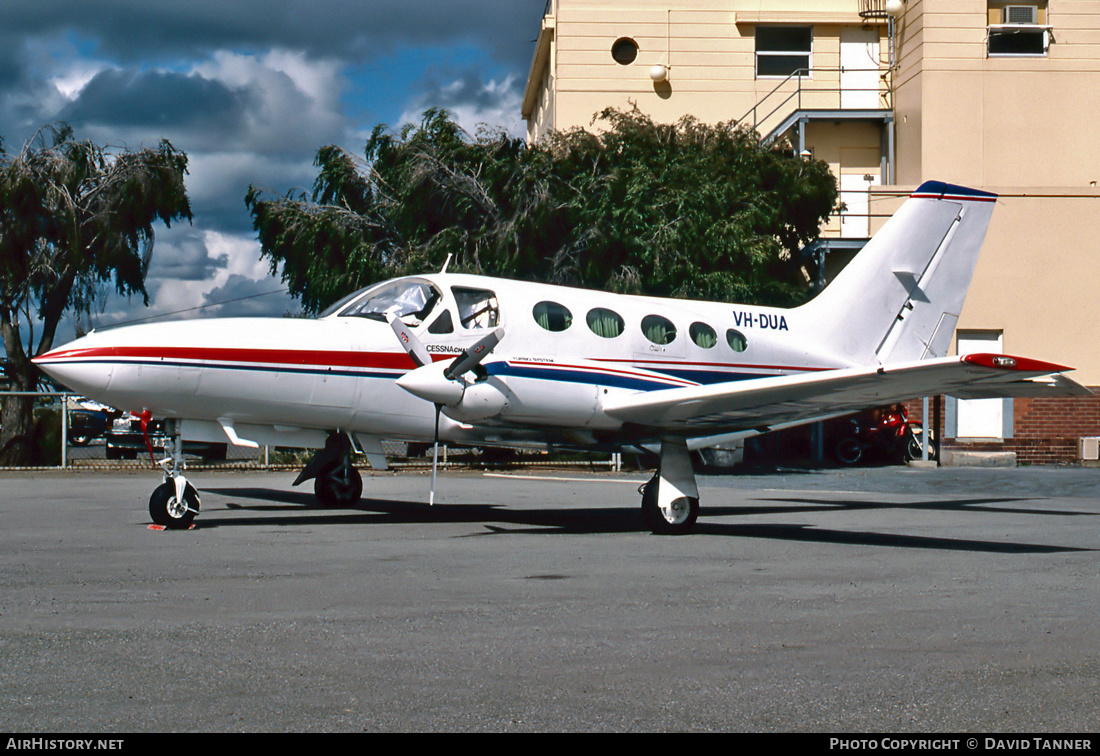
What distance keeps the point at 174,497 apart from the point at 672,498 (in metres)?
5.31

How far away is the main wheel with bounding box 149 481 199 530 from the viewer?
11.4 meters

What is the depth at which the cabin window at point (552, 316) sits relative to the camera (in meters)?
11.9

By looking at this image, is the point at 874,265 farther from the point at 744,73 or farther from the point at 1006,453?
the point at 744,73

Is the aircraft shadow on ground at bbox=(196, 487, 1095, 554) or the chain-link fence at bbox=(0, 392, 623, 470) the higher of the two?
the chain-link fence at bbox=(0, 392, 623, 470)

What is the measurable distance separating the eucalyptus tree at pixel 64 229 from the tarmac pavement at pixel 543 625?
1296cm

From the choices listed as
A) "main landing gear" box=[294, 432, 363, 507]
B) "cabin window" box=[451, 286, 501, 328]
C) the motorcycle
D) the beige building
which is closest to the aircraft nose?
"cabin window" box=[451, 286, 501, 328]

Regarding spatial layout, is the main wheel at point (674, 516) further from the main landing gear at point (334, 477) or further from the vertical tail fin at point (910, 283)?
the main landing gear at point (334, 477)

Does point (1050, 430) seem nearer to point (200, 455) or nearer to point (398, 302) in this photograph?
point (200, 455)

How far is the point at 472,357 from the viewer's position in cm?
1090

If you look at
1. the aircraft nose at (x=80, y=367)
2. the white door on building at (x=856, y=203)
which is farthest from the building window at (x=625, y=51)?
the aircraft nose at (x=80, y=367)

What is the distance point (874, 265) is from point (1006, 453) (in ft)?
49.2

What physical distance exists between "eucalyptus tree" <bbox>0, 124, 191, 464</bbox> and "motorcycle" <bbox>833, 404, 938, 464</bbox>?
17.2 m

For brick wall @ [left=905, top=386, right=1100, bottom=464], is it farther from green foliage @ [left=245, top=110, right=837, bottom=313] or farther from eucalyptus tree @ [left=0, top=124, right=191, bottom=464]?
eucalyptus tree @ [left=0, top=124, right=191, bottom=464]

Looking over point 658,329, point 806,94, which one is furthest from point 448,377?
point 806,94
